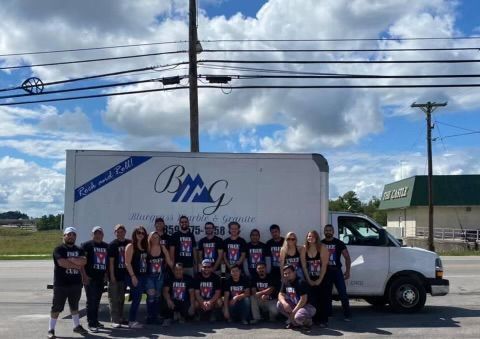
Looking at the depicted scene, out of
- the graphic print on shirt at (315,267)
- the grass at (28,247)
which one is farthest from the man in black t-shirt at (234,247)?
the grass at (28,247)

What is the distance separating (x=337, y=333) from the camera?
8977 mm

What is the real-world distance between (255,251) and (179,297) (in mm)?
1633

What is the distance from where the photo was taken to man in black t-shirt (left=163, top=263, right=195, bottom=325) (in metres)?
9.90

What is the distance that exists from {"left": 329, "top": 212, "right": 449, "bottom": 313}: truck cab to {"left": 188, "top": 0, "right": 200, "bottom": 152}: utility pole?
244 inches

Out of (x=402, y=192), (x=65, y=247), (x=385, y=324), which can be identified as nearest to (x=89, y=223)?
(x=65, y=247)

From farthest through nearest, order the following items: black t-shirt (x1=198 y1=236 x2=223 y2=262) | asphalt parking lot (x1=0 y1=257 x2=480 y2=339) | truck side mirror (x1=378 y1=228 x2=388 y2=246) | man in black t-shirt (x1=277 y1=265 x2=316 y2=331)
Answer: truck side mirror (x1=378 y1=228 x2=388 y2=246) < black t-shirt (x1=198 y1=236 x2=223 y2=262) < man in black t-shirt (x1=277 y1=265 x2=316 y2=331) < asphalt parking lot (x1=0 y1=257 x2=480 y2=339)

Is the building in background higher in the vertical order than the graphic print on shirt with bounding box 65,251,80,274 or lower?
higher

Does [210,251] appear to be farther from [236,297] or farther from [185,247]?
[236,297]

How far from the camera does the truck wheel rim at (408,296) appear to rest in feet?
35.4

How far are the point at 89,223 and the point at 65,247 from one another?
7.39 feet

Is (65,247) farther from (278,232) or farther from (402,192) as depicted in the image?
(402,192)

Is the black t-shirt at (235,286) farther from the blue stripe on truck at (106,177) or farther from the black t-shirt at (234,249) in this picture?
the blue stripe on truck at (106,177)

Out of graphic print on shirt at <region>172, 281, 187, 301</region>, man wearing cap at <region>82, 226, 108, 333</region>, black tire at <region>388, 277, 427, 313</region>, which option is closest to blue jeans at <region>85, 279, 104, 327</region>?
man wearing cap at <region>82, 226, 108, 333</region>

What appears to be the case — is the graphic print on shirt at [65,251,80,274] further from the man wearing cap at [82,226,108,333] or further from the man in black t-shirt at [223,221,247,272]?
the man in black t-shirt at [223,221,247,272]
